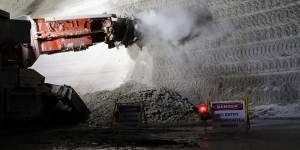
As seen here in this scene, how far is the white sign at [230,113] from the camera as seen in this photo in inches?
359

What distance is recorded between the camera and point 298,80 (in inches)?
505

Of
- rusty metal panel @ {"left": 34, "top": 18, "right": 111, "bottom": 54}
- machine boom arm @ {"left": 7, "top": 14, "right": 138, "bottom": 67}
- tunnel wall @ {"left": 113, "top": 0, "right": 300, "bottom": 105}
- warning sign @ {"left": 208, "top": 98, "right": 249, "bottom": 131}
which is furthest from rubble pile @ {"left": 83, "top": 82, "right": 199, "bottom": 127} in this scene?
warning sign @ {"left": 208, "top": 98, "right": 249, "bottom": 131}

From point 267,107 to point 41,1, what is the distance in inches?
623

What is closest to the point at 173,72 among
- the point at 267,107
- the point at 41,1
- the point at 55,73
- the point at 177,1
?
the point at 177,1

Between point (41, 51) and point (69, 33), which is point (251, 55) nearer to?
point (69, 33)

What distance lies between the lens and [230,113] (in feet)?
30.2

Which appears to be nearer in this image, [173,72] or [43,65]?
[173,72]

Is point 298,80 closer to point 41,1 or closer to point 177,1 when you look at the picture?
point 177,1

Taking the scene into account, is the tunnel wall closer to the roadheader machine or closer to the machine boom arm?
the roadheader machine

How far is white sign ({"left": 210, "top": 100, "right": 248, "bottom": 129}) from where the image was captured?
912cm

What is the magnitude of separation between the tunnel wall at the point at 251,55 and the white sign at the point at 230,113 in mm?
4383

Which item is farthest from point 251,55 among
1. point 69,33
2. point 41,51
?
point 41,51

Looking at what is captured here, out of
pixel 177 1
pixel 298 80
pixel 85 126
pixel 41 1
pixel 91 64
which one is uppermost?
pixel 41 1

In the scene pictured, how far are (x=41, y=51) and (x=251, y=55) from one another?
681 centimetres
